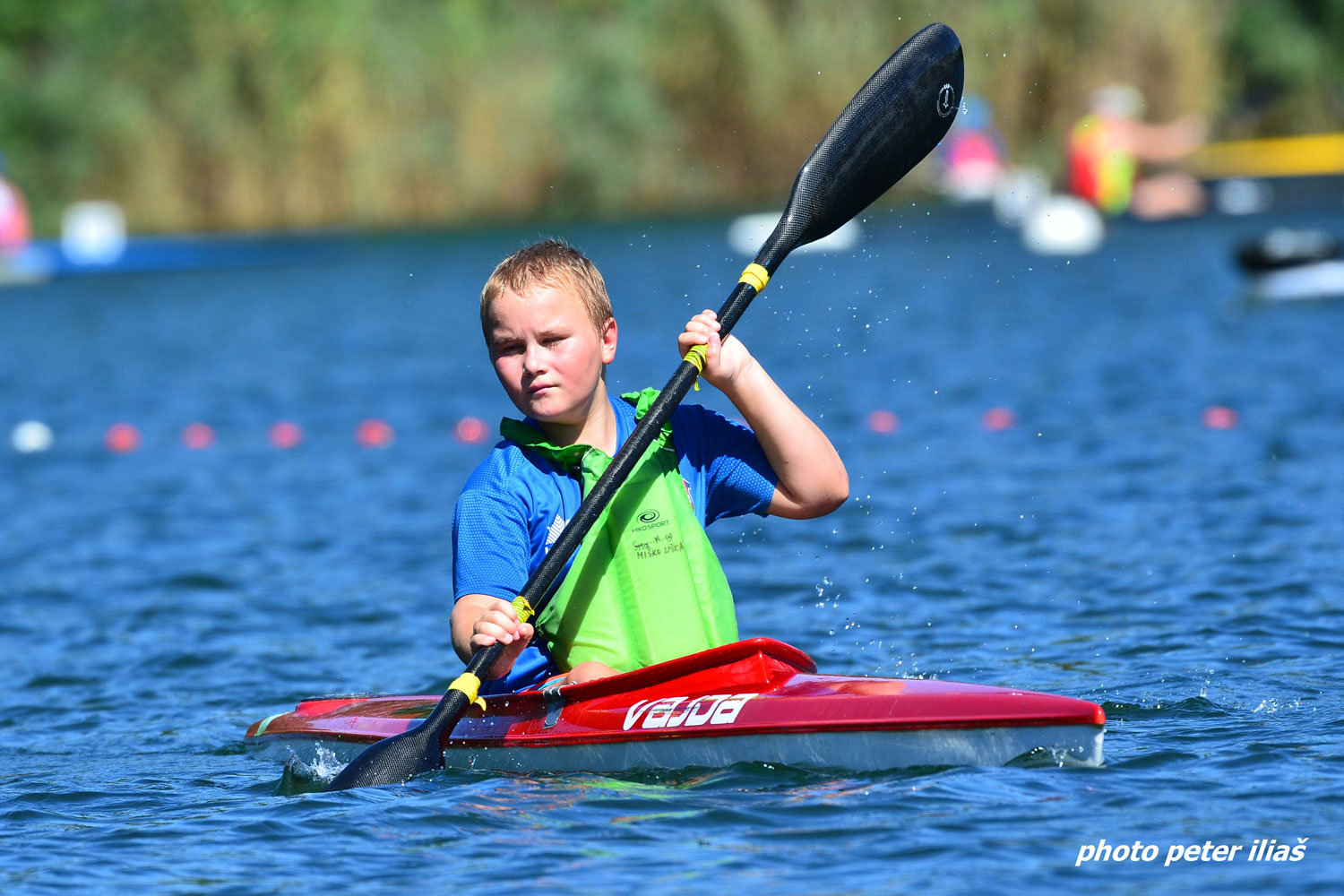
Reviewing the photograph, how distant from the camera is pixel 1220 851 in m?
3.76

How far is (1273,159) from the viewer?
31516 millimetres

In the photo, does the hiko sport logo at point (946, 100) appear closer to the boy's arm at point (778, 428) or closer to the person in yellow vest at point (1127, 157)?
the boy's arm at point (778, 428)

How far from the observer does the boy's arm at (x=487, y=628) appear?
4281 millimetres

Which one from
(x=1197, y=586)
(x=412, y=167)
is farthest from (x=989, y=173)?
(x=1197, y=586)

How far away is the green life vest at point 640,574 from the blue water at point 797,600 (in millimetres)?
401

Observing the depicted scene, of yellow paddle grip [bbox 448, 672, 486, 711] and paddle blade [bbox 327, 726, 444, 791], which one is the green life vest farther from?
paddle blade [bbox 327, 726, 444, 791]

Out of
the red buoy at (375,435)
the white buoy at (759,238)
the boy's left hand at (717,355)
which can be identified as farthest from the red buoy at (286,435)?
the white buoy at (759,238)

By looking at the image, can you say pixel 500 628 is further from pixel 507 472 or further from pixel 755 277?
pixel 755 277

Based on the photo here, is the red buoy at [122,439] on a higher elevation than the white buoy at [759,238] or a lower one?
lower

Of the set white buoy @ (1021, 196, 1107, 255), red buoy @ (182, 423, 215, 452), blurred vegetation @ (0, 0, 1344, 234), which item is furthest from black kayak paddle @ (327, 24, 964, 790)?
blurred vegetation @ (0, 0, 1344, 234)

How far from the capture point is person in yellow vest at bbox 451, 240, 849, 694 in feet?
14.4

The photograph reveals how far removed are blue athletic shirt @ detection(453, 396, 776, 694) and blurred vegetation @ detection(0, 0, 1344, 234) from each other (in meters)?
24.2

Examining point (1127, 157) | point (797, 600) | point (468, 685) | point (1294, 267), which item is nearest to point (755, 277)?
point (468, 685)

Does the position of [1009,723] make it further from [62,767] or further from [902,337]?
[902,337]
